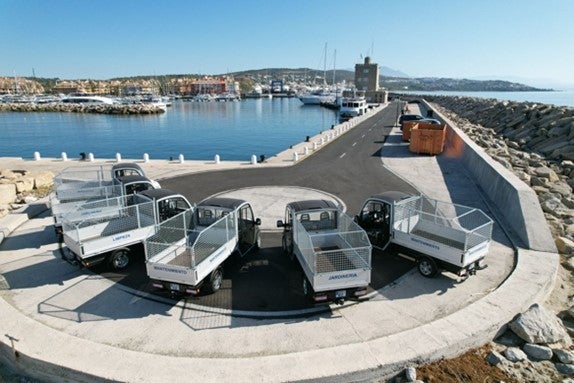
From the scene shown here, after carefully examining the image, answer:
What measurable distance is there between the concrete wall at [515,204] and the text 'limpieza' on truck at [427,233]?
1.55m

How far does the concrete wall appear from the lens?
13.2 m

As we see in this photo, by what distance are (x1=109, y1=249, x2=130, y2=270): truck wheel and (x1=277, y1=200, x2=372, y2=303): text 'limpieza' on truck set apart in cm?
518

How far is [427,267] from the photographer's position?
36.6 ft

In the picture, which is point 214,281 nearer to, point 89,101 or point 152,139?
point 152,139

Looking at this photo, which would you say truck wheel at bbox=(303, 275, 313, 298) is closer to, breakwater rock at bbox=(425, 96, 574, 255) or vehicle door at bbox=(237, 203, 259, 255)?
vehicle door at bbox=(237, 203, 259, 255)

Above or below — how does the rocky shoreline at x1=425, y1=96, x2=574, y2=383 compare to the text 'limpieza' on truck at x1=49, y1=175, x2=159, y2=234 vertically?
below

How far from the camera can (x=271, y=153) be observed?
160 feet

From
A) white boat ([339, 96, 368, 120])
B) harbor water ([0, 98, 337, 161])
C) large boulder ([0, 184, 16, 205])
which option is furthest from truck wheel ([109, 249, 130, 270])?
white boat ([339, 96, 368, 120])

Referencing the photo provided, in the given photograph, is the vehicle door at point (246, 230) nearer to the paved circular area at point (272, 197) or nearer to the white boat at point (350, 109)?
the paved circular area at point (272, 197)

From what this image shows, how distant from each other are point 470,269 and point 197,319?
7.57 meters

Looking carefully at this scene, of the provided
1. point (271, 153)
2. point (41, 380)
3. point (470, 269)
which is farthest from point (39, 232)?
point (271, 153)

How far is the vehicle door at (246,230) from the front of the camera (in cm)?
1227

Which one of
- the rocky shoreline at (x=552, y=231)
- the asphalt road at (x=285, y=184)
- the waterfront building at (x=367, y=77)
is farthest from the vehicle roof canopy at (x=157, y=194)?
the waterfront building at (x=367, y=77)

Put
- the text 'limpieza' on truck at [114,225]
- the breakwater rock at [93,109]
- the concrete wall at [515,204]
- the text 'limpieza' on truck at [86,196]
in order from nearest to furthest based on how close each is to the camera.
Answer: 1. the text 'limpieza' on truck at [114,225]
2. the text 'limpieza' on truck at [86,196]
3. the concrete wall at [515,204]
4. the breakwater rock at [93,109]
